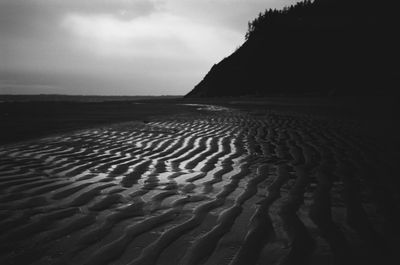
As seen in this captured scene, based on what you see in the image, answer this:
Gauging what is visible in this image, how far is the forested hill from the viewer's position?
3472 cm

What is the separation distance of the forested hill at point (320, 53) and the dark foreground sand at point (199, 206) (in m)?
27.1

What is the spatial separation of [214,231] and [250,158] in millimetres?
3381

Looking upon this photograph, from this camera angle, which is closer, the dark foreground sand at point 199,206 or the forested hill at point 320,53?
the dark foreground sand at point 199,206

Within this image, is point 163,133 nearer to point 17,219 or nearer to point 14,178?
point 14,178

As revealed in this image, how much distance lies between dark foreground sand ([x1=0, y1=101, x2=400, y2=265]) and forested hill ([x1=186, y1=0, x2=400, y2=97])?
1068 inches

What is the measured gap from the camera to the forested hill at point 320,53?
34.7 m

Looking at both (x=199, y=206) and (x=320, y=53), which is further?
(x=320, y=53)

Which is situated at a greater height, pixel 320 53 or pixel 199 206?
pixel 320 53

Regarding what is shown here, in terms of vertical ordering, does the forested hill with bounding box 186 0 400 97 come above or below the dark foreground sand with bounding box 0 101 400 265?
above

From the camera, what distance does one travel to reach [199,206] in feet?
11.7

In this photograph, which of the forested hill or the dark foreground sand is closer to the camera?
the dark foreground sand

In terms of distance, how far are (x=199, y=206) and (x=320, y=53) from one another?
145ft

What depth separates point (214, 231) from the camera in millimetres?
2895

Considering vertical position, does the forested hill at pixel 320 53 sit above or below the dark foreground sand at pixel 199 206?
above
